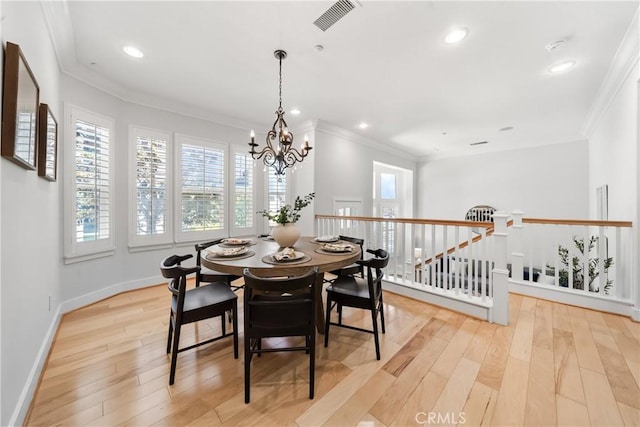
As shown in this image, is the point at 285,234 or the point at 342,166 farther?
the point at 342,166

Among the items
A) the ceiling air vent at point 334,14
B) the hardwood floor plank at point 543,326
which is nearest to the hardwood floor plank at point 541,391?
the hardwood floor plank at point 543,326

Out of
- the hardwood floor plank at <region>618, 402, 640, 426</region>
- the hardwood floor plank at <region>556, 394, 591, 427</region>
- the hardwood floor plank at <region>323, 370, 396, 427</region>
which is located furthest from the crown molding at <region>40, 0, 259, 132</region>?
the hardwood floor plank at <region>618, 402, 640, 426</region>

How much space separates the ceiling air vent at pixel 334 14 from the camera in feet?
6.04

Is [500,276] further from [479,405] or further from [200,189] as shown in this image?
[200,189]

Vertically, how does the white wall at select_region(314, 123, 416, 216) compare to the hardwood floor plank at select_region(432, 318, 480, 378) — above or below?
above

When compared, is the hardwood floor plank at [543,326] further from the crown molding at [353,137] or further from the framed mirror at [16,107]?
the crown molding at [353,137]

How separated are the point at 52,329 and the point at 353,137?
5067mm

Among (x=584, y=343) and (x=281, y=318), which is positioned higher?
(x=281, y=318)

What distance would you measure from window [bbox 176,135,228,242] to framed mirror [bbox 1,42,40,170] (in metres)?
2.31

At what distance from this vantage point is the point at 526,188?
5863mm

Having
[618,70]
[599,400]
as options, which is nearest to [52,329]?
[599,400]

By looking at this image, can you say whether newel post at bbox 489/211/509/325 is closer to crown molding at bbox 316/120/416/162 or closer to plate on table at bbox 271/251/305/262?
plate on table at bbox 271/251/305/262

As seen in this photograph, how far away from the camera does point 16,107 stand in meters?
1.19

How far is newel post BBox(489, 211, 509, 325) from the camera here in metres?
2.40
